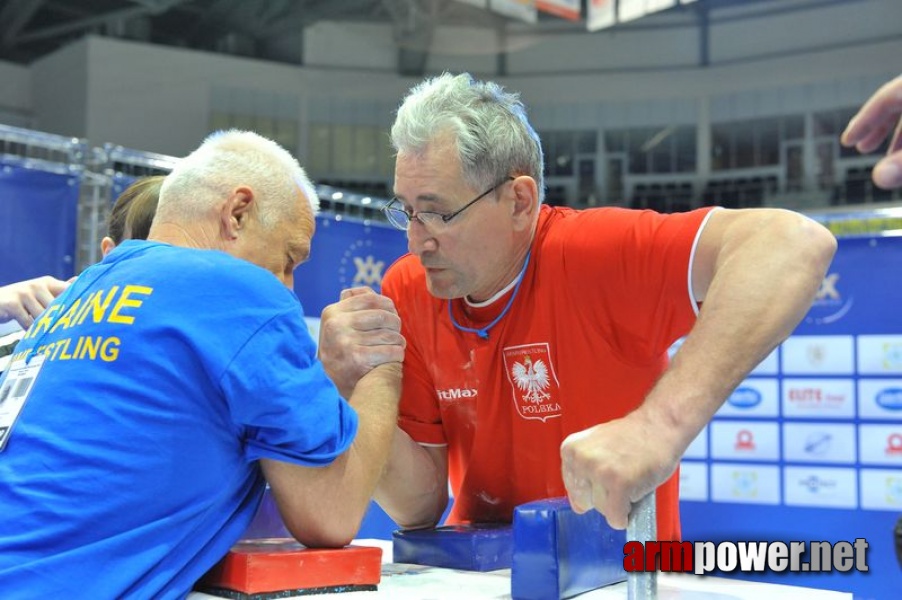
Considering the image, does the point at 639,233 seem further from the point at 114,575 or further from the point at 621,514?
the point at 114,575

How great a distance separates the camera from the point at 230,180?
1.37m

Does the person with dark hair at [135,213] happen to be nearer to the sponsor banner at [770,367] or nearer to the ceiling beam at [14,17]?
the sponsor banner at [770,367]

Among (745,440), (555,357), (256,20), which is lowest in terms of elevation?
(745,440)

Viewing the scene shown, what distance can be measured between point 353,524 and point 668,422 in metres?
0.48

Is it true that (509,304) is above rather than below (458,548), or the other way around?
above

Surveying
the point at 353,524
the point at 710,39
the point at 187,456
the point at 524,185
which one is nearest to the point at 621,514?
the point at 353,524

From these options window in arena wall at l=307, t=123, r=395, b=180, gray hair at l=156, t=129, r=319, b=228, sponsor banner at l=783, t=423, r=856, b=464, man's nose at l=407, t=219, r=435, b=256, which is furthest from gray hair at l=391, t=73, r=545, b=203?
window in arena wall at l=307, t=123, r=395, b=180

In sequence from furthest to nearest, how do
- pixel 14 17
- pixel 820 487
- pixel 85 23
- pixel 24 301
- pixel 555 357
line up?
1. pixel 85 23
2. pixel 14 17
3. pixel 820 487
4. pixel 24 301
5. pixel 555 357

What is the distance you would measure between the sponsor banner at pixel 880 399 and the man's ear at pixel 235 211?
12.7 ft

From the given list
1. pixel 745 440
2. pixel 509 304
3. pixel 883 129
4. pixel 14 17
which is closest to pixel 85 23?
pixel 14 17

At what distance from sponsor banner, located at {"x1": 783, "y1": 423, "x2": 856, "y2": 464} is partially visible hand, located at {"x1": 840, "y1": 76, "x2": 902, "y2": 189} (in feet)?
13.1

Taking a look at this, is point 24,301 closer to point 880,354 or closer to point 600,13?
point 880,354

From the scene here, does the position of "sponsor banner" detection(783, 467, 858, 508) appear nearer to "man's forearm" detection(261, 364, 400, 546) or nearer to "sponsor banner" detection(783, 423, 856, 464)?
"sponsor banner" detection(783, 423, 856, 464)

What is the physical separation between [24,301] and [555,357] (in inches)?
46.5
